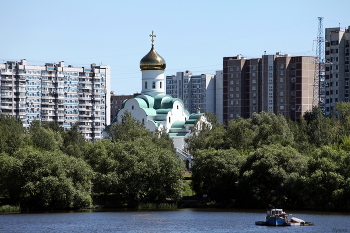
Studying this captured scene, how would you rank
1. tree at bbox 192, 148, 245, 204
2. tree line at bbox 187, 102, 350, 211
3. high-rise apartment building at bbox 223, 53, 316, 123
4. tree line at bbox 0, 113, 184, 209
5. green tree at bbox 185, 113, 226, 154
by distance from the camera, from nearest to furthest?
tree line at bbox 187, 102, 350, 211 → tree line at bbox 0, 113, 184, 209 → tree at bbox 192, 148, 245, 204 → green tree at bbox 185, 113, 226, 154 → high-rise apartment building at bbox 223, 53, 316, 123

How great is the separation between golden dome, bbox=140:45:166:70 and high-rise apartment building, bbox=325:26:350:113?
2452cm

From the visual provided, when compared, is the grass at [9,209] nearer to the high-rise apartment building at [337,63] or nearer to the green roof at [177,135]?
the green roof at [177,135]

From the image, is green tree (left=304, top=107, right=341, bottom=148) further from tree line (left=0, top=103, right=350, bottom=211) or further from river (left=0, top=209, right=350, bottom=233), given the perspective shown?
river (left=0, top=209, right=350, bottom=233)

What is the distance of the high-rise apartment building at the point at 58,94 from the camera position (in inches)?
4707

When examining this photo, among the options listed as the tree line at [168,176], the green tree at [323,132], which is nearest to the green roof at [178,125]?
the green tree at [323,132]

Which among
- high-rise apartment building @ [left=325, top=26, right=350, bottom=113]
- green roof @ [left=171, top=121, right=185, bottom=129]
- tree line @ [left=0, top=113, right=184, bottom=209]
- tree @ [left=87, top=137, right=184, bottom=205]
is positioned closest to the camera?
tree line @ [left=0, top=113, right=184, bottom=209]

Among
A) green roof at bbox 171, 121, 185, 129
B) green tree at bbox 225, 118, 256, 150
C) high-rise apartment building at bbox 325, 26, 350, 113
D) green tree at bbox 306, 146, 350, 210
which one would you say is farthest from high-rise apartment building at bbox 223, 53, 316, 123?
green tree at bbox 306, 146, 350, 210

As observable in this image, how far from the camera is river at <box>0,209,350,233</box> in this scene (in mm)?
42250

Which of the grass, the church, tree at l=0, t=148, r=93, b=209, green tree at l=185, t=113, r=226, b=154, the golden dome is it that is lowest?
the grass

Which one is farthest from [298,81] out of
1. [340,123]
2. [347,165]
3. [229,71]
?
[347,165]

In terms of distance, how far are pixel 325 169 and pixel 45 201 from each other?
1871cm

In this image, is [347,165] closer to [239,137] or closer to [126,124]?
[239,137]

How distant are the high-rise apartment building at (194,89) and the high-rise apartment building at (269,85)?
23.7 metres

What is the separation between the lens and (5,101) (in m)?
120
